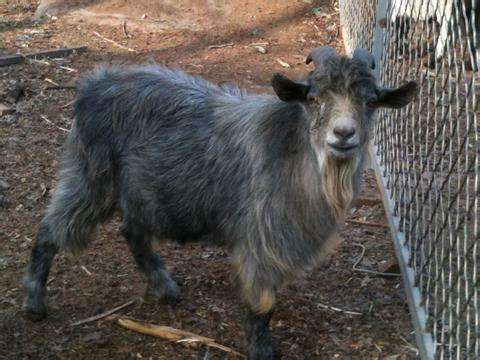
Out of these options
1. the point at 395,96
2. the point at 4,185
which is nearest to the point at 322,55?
the point at 395,96

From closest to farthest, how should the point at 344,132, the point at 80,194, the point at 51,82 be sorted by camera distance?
1. the point at 344,132
2. the point at 80,194
3. the point at 51,82

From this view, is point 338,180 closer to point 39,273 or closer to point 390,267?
point 390,267

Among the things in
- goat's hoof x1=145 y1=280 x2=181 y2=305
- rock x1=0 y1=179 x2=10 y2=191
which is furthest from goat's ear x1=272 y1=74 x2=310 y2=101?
rock x1=0 y1=179 x2=10 y2=191

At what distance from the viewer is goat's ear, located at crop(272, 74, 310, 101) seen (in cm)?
306

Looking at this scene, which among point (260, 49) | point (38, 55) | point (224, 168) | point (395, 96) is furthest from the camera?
point (260, 49)

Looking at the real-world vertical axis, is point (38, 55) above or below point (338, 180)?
below

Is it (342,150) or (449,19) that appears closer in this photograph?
(342,150)

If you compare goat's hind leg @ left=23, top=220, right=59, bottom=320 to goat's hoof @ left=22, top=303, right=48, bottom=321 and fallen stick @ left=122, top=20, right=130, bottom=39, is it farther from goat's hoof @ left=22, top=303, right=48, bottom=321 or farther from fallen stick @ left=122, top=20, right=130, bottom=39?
fallen stick @ left=122, top=20, right=130, bottom=39

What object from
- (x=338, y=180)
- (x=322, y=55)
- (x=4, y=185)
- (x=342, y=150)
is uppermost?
(x=322, y=55)

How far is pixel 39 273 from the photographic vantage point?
13.0 ft

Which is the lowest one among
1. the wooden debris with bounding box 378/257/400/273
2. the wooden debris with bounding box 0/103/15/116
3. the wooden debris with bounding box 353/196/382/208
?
the wooden debris with bounding box 378/257/400/273

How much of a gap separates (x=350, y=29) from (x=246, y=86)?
1208mm

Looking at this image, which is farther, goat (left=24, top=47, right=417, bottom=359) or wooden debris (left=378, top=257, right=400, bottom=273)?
wooden debris (left=378, top=257, right=400, bottom=273)

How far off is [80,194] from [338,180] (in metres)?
1.40
